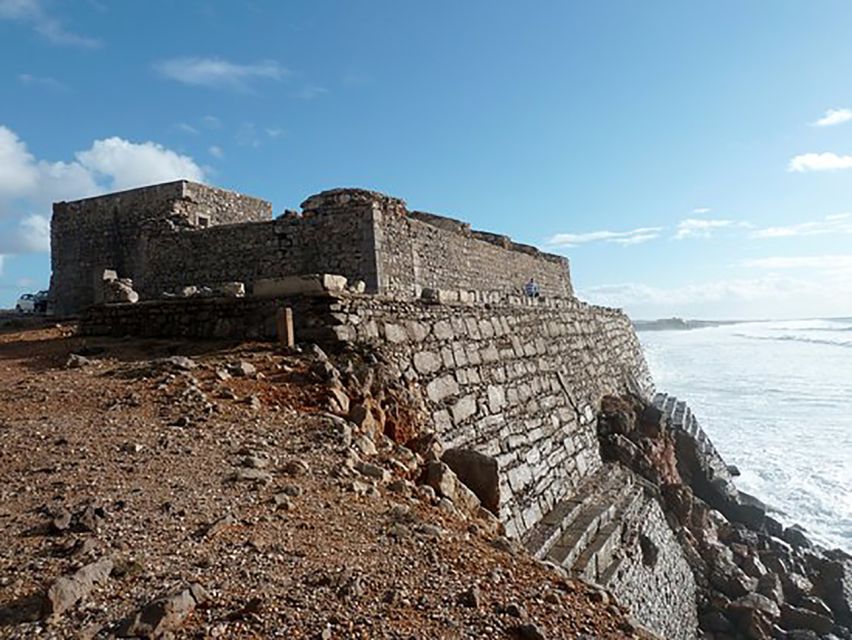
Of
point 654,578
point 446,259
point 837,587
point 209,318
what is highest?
point 446,259

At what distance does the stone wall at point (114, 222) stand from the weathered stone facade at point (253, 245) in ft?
0.10

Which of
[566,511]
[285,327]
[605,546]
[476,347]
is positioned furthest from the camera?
[476,347]

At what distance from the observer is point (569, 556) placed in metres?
7.72

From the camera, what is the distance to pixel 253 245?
45.8ft

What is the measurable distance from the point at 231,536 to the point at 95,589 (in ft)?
2.68

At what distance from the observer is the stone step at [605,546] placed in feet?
25.5

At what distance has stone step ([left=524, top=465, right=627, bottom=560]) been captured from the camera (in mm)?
7664

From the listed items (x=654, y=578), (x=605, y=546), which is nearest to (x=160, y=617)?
(x=605, y=546)

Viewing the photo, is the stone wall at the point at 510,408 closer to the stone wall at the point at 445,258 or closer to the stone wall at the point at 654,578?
the stone wall at the point at 654,578

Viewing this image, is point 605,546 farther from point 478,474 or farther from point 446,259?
point 446,259

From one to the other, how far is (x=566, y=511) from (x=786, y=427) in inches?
736

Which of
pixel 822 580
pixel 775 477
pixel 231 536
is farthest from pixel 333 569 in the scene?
pixel 775 477

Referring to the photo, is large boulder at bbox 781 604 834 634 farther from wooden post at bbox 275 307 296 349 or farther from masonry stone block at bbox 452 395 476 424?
wooden post at bbox 275 307 296 349

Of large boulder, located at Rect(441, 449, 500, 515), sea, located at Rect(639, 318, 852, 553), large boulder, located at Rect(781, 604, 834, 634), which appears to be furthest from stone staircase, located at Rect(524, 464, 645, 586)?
sea, located at Rect(639, 318, 852, 553)
